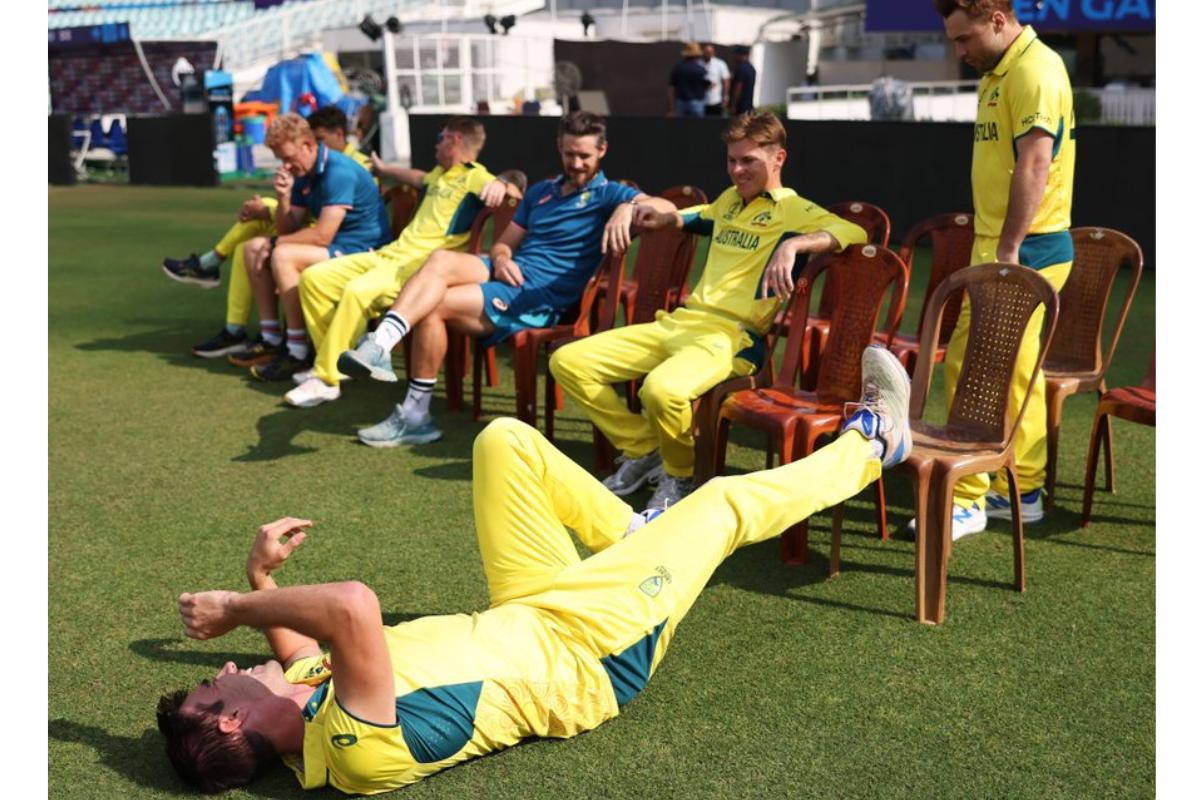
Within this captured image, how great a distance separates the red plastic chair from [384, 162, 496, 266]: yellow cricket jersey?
346cm

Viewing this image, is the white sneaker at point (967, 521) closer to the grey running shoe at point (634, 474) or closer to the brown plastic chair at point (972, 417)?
the brown plastic chair at point (972, 417)

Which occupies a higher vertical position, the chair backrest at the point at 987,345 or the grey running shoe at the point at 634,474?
the chair backrest at the point at 987,345

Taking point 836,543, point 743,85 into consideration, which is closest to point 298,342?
point 836,543

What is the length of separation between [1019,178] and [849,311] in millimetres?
762

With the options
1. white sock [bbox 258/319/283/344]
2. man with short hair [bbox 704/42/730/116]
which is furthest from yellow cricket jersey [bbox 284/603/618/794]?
man with short hair [bbox 704/42/730/116]

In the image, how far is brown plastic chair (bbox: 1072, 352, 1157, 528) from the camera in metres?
4.47

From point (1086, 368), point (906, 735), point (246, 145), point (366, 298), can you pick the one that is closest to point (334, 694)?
point (906, 735)

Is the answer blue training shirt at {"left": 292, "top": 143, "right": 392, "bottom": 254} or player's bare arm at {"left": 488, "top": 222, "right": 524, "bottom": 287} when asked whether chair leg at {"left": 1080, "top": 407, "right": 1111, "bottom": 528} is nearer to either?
player's bare arm at {"left": 488, "top": 222, "right": 524, "bottom": 287}

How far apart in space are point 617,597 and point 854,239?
84.4 inches

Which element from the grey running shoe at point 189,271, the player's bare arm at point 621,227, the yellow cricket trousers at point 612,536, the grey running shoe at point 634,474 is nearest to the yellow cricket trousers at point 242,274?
the grey running shoe at point 189,271

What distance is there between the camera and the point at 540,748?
3.28 m

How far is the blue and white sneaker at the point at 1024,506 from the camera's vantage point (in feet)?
15.7

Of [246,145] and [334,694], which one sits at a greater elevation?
[246,145]

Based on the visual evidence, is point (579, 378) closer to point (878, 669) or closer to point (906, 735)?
point (878, 669)
